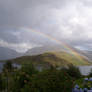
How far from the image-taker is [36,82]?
4016mm

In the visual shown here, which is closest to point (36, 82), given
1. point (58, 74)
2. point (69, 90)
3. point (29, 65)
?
point (58, 74)

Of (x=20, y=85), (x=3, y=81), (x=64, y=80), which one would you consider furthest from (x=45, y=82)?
(x=3, y=81)

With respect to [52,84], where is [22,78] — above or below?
above

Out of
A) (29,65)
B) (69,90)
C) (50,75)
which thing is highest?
(29,65)

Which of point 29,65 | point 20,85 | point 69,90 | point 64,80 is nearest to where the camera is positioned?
point 69,90

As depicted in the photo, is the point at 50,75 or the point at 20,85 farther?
the point at 20,85

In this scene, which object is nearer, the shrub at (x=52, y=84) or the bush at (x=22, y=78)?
the shrub at (x=52, y=84)

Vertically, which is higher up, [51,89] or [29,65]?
[29,65]

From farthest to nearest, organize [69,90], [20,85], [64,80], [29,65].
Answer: [29,65] < [20,85] < [64,80] < [69,90]

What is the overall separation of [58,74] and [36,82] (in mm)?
607

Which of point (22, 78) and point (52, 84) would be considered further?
point (22, 78)

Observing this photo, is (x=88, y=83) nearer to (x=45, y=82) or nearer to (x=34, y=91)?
(x=45, y=82)

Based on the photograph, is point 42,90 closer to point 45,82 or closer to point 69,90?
point 45,82

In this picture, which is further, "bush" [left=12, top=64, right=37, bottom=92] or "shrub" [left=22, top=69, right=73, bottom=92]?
"bush" [left=12, top=64, right=37, bottom=92]
